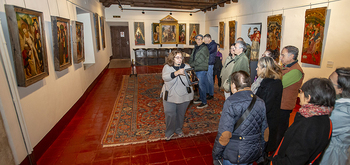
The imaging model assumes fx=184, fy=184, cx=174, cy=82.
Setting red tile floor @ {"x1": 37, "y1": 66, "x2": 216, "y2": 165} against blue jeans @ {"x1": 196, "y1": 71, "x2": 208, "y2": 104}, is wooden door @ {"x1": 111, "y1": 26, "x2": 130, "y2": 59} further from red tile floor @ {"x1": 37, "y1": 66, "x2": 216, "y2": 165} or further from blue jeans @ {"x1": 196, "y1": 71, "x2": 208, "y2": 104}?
blue jeans @ {"x1": 196, "y1": 71, "x2": 208, "y2": 104}

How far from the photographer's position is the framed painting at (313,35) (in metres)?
4.61

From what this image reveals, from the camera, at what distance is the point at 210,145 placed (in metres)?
3.69

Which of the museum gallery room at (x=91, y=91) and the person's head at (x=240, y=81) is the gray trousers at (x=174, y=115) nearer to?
the museum gallery room at (x=91, y=91)

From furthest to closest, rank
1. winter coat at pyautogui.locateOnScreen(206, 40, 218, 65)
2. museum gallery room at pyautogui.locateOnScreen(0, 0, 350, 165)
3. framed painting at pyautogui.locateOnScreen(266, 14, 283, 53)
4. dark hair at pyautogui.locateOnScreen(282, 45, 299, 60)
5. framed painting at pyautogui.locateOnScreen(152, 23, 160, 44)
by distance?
1. framed painting at pyautogui.locateOnScreen(152, 23, 160, 44)
2. framed painting at pyautogui.locateOnScreen(266, 14, 283, 53)
3. winter coat at pyautogui.locateOnScreen(206, 40, 218, 65)
4. dark hair at pyautogui.locateOnScreen(282, 45, 299, 60)
5. museum gallery room at pyautogui.locateOnScreen(0, 0, 350, 165)

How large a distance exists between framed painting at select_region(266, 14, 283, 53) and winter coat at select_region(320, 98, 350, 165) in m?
5.04

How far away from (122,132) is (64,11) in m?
3.59

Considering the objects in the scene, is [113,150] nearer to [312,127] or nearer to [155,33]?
[312,127]

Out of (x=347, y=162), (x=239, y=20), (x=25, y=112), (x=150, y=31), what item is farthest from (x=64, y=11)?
(x=150, y=31)

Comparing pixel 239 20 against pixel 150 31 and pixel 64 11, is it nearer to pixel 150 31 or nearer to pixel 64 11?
pixel 150 31

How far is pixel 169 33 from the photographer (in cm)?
1357

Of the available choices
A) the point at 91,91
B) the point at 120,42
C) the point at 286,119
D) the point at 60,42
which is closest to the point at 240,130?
the point at 286,119

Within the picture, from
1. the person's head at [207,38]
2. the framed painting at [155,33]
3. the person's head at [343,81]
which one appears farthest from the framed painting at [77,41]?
the framed painting at [155,33]

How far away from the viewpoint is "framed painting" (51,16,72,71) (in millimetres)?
3936

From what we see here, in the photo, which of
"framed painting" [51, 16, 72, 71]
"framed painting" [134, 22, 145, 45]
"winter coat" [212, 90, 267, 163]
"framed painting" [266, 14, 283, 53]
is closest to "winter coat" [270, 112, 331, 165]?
"winter coat" [212, 90, 267, 163]
